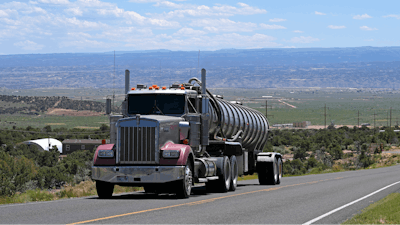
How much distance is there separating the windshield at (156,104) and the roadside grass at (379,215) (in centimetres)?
634

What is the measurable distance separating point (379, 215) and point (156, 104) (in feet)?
24.4

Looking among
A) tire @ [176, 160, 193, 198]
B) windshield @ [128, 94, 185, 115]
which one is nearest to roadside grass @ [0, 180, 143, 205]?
windshield @ [128, 94, 185, 115]

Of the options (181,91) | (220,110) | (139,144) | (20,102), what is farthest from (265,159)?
(20,102)

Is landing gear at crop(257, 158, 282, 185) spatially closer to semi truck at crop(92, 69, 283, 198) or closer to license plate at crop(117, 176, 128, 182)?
semi truck at crop(92, 69, 283, 198)

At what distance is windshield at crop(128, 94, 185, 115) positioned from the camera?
59.6 feet

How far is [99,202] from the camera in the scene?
1534cm

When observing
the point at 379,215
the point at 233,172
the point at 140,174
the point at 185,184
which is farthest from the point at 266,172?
the point at 379,215

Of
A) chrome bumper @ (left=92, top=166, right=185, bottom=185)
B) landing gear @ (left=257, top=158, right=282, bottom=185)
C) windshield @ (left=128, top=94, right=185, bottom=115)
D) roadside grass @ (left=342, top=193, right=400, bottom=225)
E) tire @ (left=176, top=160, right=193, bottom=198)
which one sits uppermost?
windshield @ (left=128, top=94, right=185, bottom=115)

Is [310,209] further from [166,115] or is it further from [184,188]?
[166,115]

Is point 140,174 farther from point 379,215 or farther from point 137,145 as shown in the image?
point 379,215

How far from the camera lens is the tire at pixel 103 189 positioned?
666 inches

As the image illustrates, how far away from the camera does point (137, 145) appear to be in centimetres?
1647

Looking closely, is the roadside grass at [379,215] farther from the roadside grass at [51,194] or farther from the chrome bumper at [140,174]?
the roadside grass at [51,194]

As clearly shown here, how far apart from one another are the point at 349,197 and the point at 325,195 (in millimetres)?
830
